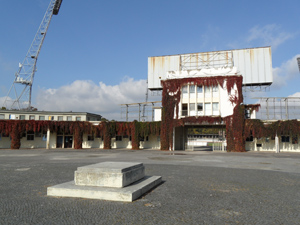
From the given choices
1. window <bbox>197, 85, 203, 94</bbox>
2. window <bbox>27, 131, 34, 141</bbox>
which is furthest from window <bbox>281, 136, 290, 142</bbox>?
window <bbox>27, 131, 34, 141</bbox>

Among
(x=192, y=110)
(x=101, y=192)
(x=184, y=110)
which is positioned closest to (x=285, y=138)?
(x=192, y=110)

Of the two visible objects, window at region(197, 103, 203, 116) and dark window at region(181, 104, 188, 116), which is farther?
dark window at region(181, 104, 188, 116)

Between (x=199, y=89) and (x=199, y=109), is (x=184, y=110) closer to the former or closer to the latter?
(x=199, y=109)

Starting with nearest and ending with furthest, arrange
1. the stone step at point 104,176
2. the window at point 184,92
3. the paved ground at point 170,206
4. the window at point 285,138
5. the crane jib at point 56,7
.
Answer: the paved ground at point 170,206 → the stone step at point 104,176 → the window at point 285,138 → the window at point 184,92 → the crane jib at point 56,7

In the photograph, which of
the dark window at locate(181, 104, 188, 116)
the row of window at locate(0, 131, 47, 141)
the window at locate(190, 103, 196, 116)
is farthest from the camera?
the row of window at locate(0, 131, 47, 141)

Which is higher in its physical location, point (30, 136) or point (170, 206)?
point (30, 136)

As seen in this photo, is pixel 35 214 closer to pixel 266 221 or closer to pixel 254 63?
pixel 266 221

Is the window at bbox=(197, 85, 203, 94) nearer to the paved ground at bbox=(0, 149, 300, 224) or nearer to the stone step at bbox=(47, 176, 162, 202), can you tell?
the paved ground at bbox=(0, 149, 300, 224)

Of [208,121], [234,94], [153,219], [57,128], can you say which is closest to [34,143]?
[57,128]

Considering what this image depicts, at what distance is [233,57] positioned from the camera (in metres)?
40.9

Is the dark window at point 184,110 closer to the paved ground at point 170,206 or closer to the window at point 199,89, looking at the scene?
the window at point 199,89

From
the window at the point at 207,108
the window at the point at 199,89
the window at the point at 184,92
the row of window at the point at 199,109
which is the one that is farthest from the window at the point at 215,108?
the window at the point at 184,92

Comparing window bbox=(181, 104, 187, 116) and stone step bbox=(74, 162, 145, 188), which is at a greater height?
window bbox=(181, 104, 187, 116)

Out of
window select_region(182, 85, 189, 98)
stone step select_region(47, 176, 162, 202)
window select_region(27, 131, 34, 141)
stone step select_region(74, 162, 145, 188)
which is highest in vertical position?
window select_region(182, 85, 189, 98)
